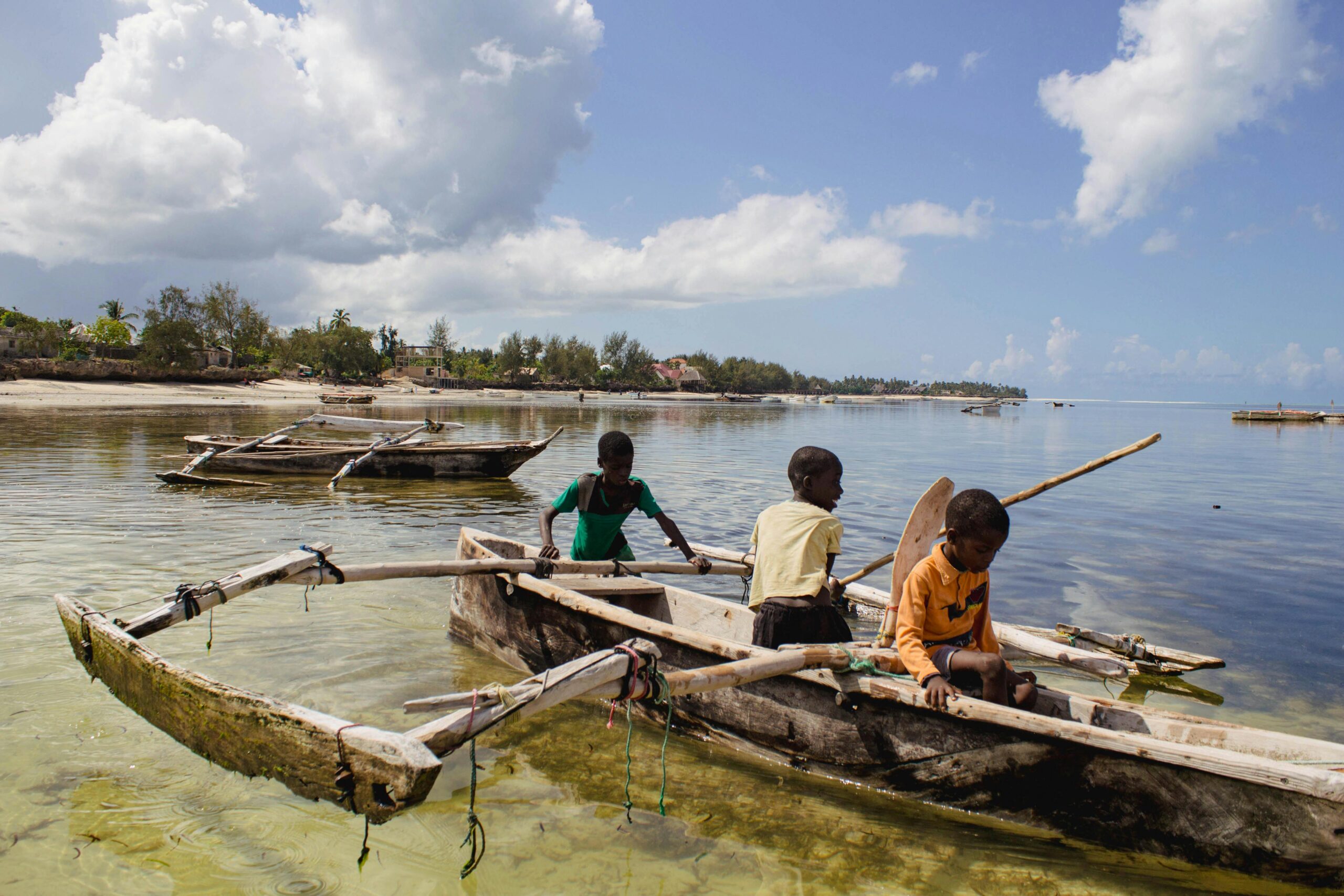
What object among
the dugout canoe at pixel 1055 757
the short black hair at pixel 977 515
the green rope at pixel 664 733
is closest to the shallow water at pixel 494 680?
the green rope at pixel 664 733

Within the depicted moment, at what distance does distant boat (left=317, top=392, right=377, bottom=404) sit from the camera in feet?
182

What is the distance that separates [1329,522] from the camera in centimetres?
1367

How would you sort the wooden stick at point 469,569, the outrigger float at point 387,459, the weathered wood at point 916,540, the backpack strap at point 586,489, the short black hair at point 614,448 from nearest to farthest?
the weathered wood at point 916,540, the wooden stick at point 469,569, the short black hair at point 614,448, the backpack strap at point 586,489, the outrigger float at point 387,459

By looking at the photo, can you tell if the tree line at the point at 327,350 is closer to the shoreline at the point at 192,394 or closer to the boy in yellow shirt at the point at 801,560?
the shoreline at the point at 192,394

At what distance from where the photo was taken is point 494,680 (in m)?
5.65

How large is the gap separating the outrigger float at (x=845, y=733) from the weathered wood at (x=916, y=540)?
0.02m

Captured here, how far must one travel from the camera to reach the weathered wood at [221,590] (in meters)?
4.21

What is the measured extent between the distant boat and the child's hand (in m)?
55.9

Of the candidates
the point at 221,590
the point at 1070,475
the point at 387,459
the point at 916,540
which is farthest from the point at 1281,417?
the point at 221,590

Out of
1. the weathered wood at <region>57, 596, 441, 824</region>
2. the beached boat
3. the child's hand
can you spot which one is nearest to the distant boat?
the weathered wood at <region>57, 596, 441, 824</region>

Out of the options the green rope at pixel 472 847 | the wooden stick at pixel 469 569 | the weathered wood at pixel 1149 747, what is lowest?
the green rope at pixel 472 847

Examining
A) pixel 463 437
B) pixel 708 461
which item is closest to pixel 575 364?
pixel 463 437

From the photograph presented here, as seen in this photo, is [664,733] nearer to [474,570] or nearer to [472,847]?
[472,847]

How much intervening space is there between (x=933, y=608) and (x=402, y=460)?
13.4 metres
